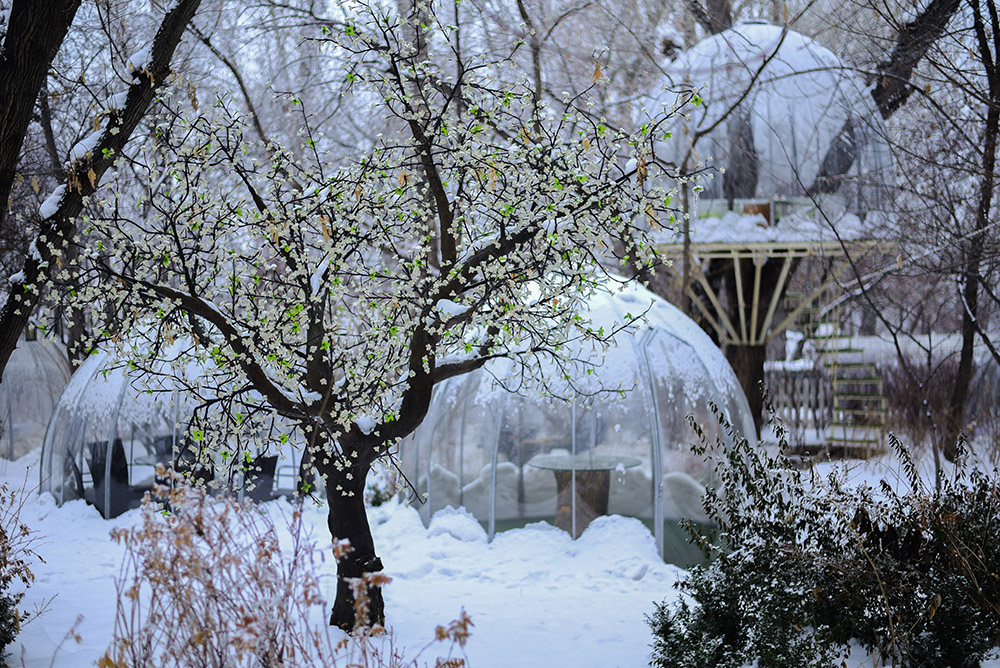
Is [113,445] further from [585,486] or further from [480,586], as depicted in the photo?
[585,486]

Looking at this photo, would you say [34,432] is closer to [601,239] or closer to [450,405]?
[450,405]

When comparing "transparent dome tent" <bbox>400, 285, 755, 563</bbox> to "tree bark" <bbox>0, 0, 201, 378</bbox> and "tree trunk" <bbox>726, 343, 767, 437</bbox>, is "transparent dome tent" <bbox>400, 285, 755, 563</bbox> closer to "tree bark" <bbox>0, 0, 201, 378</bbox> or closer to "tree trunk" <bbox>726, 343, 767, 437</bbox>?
"tree bark" <bbox>0, 0, 201, 378</bbox>

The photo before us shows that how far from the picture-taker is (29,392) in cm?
1470

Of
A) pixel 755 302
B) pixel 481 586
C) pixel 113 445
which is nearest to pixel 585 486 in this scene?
pixel 481 586

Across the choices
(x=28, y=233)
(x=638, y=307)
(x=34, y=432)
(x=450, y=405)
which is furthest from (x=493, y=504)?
(x=34, y=432)

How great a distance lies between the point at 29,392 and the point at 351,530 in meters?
11.1

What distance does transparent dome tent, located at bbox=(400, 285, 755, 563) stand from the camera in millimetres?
8641

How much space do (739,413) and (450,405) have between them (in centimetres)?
316

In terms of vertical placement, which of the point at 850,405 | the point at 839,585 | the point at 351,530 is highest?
the point at 850,405

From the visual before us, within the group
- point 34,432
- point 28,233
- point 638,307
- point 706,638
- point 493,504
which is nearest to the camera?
point 706,638

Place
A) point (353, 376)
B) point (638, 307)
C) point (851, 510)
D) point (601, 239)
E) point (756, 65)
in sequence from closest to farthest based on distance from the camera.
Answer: point (601, 239)
point (353, 376)
point (851, 510)
point (638, 307)
point (756, 65)

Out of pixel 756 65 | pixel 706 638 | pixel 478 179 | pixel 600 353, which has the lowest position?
pixel 706 638

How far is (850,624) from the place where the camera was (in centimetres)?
526

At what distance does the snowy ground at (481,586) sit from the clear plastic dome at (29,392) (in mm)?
4638
